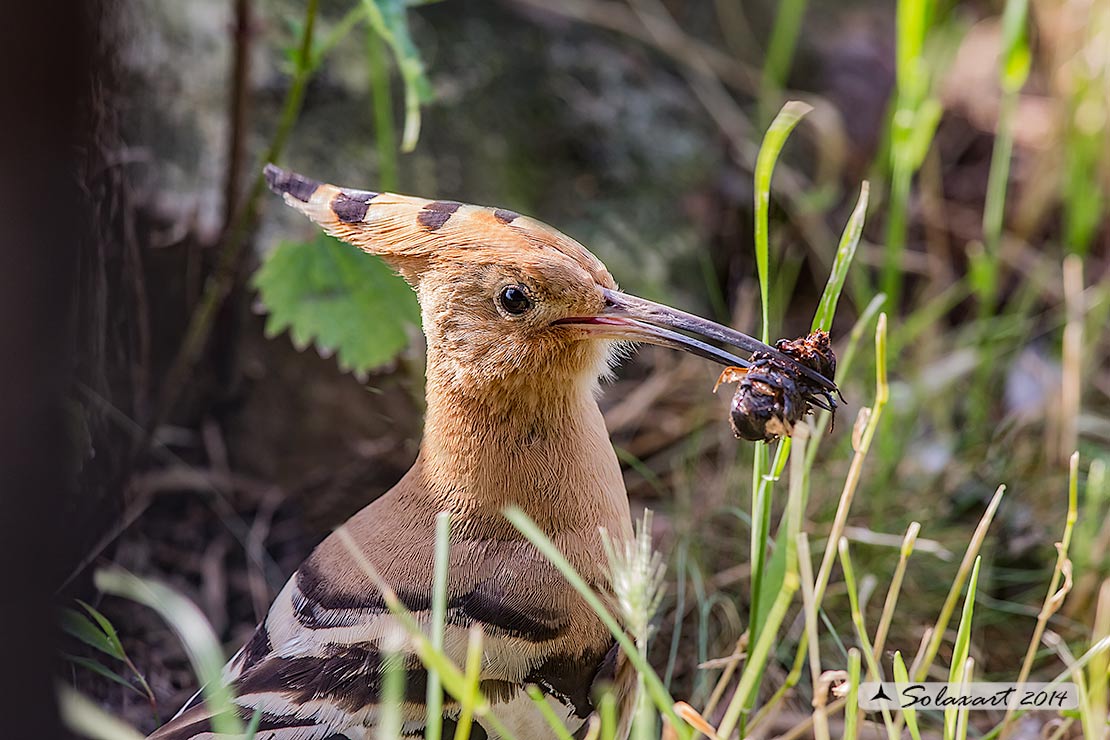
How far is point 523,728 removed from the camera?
127 centimetres

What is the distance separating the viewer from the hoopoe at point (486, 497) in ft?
4.19

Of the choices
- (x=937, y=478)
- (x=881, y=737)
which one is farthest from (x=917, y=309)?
(x=881, y=737)

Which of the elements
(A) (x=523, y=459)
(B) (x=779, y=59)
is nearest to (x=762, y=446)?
(A) (x=523, y=459)

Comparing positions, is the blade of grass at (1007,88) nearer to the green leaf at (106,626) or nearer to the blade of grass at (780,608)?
the blade of grass at (780,608)

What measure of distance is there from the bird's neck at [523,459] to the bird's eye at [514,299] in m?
0.08

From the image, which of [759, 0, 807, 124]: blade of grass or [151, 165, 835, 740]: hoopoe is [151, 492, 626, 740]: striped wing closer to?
[151, 165, 835, 740]: hoopoe

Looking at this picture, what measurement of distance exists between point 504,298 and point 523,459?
0.60 ft

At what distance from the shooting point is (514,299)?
4.38 ft

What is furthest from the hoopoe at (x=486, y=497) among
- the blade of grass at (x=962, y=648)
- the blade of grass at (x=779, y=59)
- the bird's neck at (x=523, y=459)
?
the blade of grass at (x=779, y=59)

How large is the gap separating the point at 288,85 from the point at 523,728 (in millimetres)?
1368

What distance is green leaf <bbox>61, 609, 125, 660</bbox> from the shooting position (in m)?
1.29

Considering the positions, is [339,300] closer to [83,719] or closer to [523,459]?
[523,459]

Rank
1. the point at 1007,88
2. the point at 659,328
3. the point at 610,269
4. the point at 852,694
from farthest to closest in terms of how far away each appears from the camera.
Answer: the point at 610,269 → the point at 1007,88 → the point at 659,328 → the point at 852,694

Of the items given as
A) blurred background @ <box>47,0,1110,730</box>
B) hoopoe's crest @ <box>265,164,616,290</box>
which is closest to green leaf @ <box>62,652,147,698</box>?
blurred background @ <box>47,0,1110,730</box>
